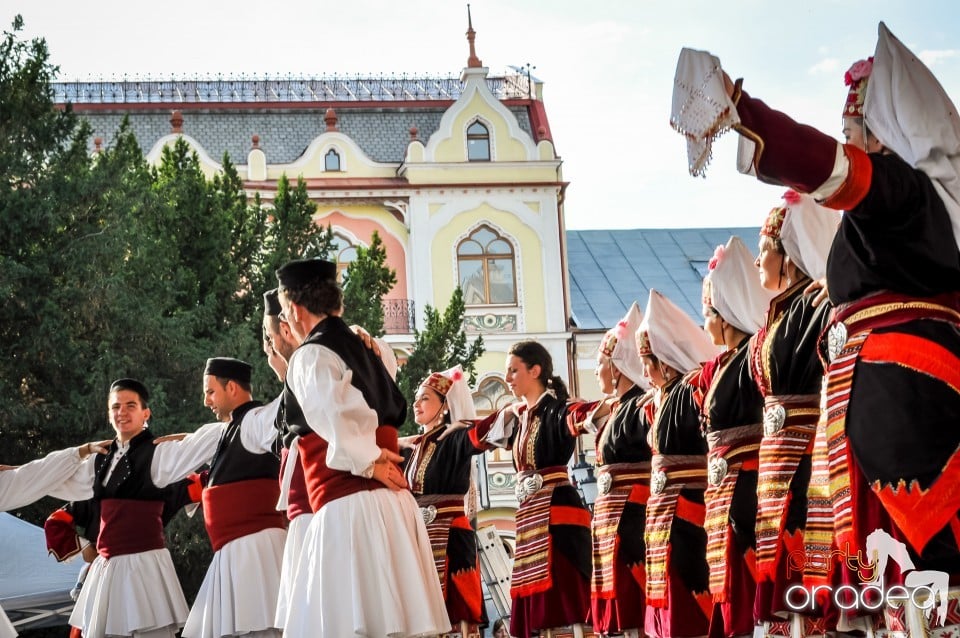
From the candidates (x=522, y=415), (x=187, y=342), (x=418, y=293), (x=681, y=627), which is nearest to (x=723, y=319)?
(x=681, y=627)

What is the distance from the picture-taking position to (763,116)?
3496 millimetres

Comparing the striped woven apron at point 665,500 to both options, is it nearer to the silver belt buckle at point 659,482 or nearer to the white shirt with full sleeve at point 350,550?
the silver belt buckle at point 659,482

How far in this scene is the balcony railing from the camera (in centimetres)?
2573

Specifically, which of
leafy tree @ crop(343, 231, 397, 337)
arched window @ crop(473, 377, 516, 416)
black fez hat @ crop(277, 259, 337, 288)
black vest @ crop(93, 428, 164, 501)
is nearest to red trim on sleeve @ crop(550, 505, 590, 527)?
black vest @ crop(93, 428, 164, 501)

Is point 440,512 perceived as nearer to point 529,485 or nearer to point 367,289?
point 529,485

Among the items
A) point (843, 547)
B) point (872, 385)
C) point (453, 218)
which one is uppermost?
point (453, 218)

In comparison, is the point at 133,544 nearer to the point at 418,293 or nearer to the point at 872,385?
the point at 872,385

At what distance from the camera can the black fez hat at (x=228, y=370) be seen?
7168 mm

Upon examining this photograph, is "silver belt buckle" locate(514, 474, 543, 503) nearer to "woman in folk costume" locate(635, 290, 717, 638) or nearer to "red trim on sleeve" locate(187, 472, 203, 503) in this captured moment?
"woman in folk costume" locate(635, 290, 717, 638)

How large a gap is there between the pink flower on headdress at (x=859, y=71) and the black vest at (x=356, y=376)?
2314 millimetres

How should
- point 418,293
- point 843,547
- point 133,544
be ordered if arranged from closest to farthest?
point 843,547, point 133,544, point 418,293

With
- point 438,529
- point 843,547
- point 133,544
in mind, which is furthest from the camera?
point 438,529

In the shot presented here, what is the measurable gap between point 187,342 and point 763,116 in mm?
11177

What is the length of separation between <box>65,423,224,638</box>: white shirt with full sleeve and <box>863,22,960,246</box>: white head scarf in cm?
446
